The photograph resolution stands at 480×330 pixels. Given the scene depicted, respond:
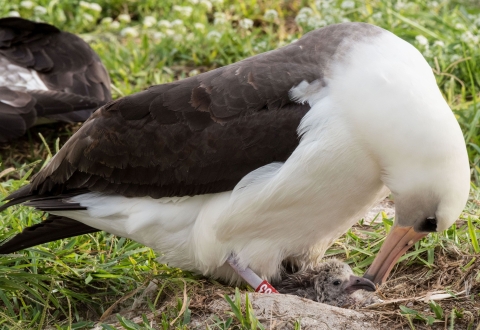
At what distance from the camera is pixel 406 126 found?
4793 mm

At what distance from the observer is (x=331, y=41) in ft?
17.2

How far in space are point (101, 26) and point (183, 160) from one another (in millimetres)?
5396

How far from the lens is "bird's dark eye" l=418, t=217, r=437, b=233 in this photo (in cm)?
508

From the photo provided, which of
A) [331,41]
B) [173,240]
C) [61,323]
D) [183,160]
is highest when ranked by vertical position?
[331,41]

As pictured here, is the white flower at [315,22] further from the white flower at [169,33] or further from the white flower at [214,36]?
the white flower at [169,33]

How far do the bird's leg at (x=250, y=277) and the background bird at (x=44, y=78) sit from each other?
9.96 feet

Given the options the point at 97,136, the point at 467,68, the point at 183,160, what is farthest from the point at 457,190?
the point at 467,68

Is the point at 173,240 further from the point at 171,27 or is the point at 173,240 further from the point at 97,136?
the point at 171,27

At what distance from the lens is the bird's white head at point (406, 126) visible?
479 centimetres

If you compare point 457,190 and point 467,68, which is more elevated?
point 457,190

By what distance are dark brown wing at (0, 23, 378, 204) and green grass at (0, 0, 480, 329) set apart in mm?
609

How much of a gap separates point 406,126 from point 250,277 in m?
1.40

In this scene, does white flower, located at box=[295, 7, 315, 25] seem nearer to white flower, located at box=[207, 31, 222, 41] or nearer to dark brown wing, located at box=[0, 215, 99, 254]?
white flower, located at box=[207, 31, 222, 41]

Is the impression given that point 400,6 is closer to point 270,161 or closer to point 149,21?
point 149,21
